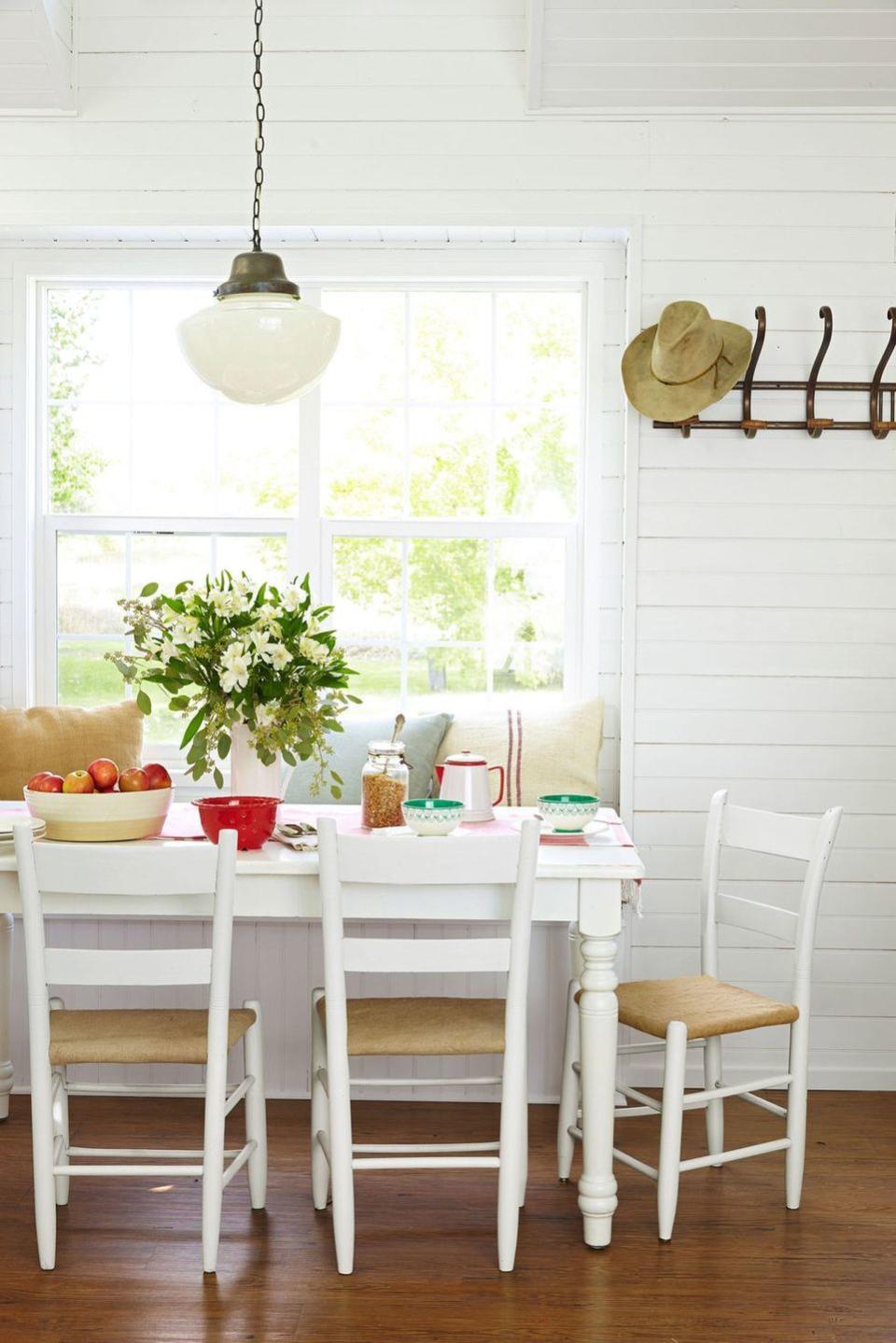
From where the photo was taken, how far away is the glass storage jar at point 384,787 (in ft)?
9.96

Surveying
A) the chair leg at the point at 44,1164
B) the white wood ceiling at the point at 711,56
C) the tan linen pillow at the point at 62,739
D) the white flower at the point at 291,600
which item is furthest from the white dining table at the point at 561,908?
the white wood ceiling at the point at 711,56

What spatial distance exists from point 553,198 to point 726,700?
1.58m

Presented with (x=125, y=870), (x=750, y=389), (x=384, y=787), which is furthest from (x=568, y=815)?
(x=750, y=389)

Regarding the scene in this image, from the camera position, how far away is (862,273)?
12.6 feet

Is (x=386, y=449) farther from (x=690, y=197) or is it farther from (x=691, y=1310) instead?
(x=691, y=1310)

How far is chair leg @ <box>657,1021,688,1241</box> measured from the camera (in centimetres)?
273

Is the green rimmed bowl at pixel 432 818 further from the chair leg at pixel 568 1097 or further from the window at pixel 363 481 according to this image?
the window at pixel 363 481

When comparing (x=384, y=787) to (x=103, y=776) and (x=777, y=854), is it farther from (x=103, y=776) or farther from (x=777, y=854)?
(x=777, y=854)

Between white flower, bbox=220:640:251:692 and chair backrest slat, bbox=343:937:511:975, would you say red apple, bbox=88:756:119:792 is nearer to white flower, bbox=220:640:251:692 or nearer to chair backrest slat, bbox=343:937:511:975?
white flower, bbox=220:640:251:692

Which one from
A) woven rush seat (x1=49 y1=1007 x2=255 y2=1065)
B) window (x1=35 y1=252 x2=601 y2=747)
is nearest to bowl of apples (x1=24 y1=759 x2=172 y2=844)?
woven rush seat (x1=49 y1=1007 x2=255 y2=1065)

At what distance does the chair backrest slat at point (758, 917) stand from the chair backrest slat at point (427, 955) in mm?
833

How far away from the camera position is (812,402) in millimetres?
3789

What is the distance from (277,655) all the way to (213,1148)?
104 cm

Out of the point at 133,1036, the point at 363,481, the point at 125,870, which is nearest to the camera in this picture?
the point at 125,870
